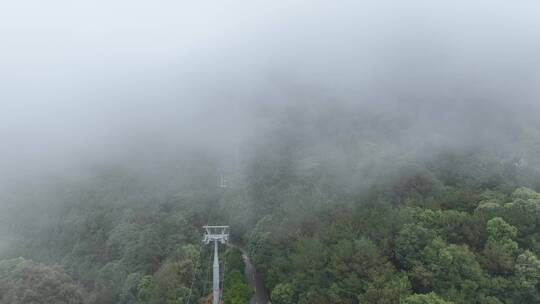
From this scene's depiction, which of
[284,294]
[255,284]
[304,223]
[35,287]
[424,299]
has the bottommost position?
[424,299]

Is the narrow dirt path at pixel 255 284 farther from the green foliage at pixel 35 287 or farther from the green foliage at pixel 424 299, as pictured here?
the green foliage at pixel 35 287

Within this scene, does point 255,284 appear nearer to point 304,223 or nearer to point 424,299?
point 304,223

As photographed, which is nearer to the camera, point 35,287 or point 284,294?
point 284,294

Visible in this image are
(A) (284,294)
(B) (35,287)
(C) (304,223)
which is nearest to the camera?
(A) (284,294)

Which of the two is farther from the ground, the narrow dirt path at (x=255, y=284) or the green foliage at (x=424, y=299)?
the narrow dirt path at (x=255, y=284)

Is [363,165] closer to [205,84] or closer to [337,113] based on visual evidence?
[337,113]

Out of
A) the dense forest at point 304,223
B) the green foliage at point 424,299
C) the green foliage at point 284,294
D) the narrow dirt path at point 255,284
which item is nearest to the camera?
the green foliage at point 424,299

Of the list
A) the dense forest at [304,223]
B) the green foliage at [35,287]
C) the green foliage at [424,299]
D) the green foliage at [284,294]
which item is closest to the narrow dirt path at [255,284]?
the dense forest at [304,223]

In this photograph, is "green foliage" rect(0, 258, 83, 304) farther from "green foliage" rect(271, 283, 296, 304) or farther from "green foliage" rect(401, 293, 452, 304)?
"green foliage" rect(401, 293, 452, 304)

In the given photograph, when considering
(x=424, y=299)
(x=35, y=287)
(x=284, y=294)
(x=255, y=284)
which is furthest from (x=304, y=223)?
(x=35, y=287)
